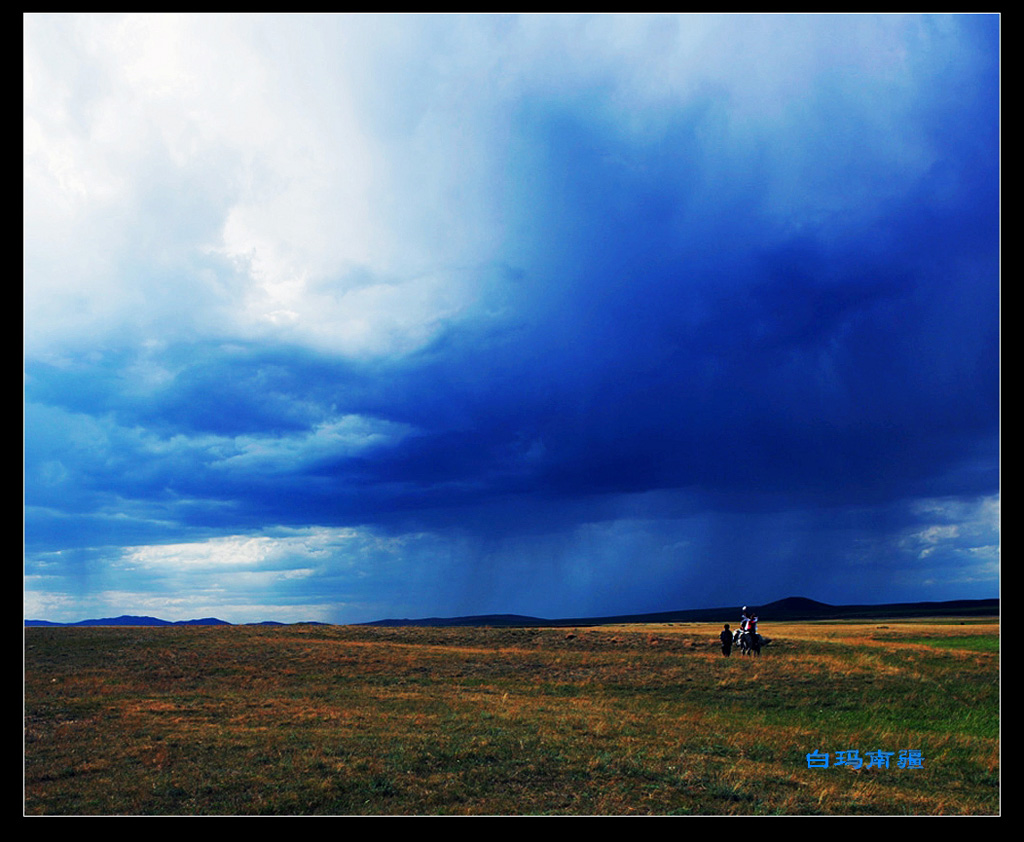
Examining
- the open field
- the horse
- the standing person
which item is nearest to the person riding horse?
the horse

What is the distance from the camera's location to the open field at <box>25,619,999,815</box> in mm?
13984

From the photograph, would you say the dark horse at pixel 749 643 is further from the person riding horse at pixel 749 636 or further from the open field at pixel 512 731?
the open field at pixel 512 731

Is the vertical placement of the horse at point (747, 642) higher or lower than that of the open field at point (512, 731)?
lower

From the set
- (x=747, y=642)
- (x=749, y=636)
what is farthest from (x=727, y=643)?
(x=749, y=636)

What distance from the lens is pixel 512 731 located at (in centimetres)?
1980

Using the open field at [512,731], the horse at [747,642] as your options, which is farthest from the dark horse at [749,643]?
the open field at [512,731]

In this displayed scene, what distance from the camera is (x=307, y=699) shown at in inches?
1038

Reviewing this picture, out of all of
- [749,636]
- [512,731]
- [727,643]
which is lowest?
[727,643]

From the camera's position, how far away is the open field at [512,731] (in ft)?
45.9

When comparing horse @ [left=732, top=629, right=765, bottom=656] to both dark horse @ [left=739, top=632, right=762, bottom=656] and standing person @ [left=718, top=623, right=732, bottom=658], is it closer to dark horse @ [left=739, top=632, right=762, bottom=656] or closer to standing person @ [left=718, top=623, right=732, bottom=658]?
dark horse @ [left=739, top=632, right=762, bottom=656]

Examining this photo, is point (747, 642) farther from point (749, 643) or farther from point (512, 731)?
point (512, 731)

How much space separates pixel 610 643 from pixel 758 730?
25.4m
